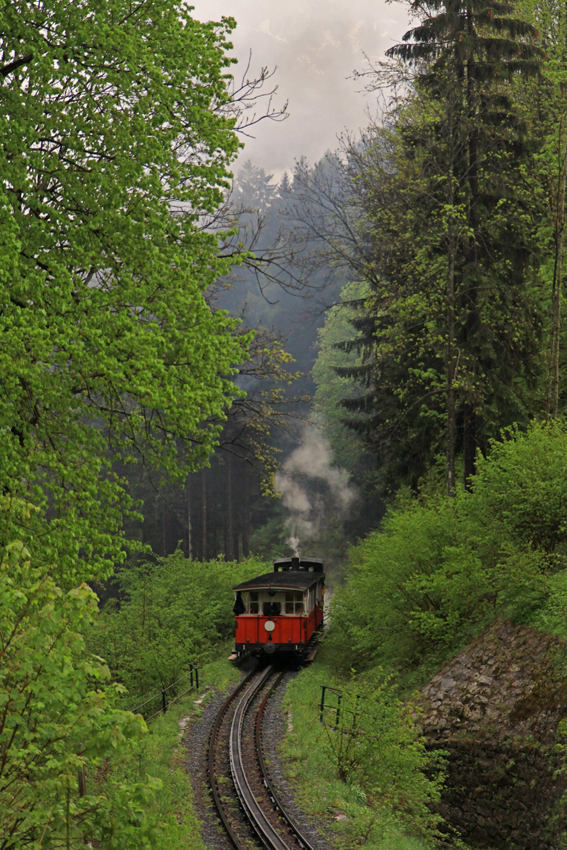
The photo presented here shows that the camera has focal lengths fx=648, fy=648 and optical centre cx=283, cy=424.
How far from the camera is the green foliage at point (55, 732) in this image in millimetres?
4195

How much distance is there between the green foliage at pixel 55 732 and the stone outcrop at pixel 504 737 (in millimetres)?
7608

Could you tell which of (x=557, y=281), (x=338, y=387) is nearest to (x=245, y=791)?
(x=557, y=281)

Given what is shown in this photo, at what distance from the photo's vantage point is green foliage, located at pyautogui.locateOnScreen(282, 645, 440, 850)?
31.0ft

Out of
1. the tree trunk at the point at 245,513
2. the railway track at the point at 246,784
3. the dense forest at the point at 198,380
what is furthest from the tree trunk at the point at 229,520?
the railway track at the point at 246,784

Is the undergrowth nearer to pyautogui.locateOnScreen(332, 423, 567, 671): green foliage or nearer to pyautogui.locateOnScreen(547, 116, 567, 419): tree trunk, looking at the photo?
pyautogui.locateOnScreen(332, 423, 567, 671): green foliage

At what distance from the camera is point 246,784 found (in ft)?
35.7

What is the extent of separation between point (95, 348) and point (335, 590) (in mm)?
16208

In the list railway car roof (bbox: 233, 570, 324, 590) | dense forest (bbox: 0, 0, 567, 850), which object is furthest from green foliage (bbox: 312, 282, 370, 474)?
railway car roof (bbox: 233, 570, 324, 590)

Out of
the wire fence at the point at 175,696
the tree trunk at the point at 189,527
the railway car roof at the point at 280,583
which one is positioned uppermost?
the tree trunk at the point at 189,527

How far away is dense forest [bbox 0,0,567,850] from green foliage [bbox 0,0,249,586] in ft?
0.15

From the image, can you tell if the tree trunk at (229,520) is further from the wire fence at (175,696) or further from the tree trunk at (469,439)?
the tree trunk at (469,439)

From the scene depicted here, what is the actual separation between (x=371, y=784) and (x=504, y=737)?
2421mm

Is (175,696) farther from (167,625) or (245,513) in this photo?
(245,513)

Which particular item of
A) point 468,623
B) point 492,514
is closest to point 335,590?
point 468,623
